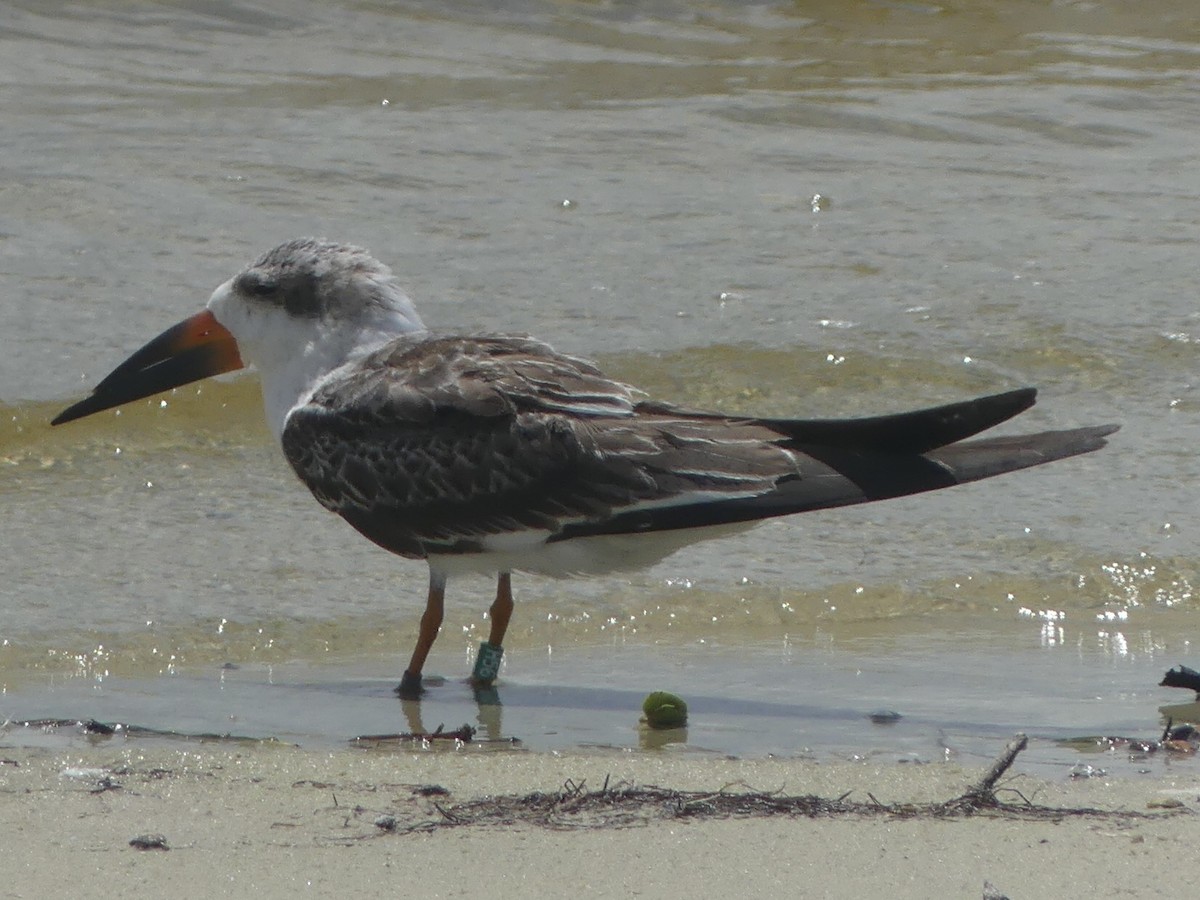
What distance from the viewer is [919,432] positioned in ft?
15.7

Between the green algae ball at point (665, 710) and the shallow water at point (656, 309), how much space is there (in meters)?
0.10

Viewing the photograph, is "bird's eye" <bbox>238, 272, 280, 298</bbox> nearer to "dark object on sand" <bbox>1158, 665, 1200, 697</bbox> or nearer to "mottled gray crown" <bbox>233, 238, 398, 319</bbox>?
"mottled gray crown" <bbox>233, 238, 398, 319</bbox>

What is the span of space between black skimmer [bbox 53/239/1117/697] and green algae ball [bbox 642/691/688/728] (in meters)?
0.64

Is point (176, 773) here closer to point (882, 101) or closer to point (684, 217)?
point (684, 217)

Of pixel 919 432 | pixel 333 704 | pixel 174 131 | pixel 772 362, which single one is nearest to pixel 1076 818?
pixel 919 432

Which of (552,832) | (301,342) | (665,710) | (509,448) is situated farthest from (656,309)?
(552,832)

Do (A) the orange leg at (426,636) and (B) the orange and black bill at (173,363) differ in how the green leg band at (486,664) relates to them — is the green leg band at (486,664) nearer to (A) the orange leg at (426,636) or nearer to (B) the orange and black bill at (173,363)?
(A) the orange leg at (426,636)

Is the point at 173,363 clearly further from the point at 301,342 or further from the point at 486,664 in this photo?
the point at 486,664

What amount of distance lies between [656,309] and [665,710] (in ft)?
14.7

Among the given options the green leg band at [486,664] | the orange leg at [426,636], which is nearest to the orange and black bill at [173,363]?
the orange leg at [426,636]

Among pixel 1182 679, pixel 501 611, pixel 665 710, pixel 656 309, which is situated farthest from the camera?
pixel 656 309

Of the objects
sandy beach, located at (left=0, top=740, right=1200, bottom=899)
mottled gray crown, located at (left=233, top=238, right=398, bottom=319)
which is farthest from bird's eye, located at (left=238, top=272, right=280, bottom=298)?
sandy beach, located at (left=0, top=740, right=1200, bottom=899)

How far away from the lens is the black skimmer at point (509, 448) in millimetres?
4910

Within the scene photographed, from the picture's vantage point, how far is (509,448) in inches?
208
